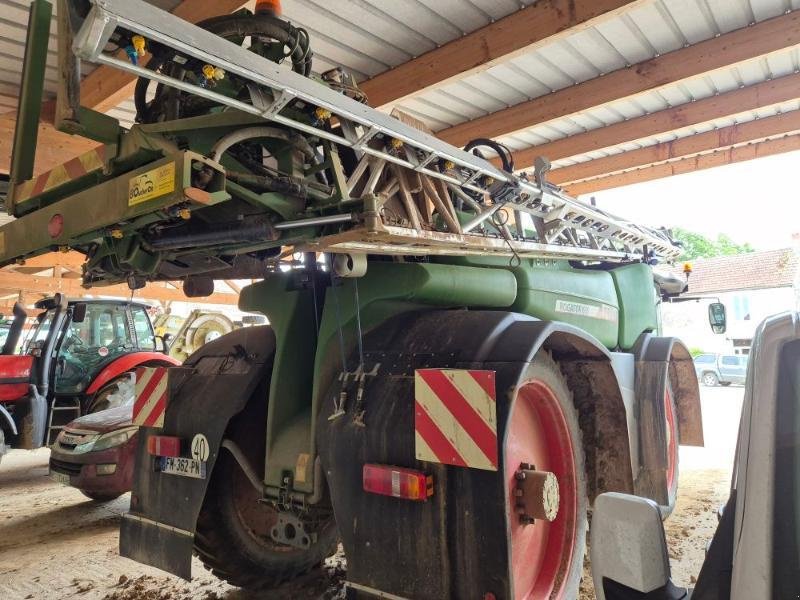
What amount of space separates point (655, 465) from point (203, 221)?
11.3ft

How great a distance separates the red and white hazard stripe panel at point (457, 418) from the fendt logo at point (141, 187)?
3.95 ft

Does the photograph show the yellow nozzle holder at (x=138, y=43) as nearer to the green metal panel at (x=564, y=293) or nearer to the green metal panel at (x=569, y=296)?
the green metal panel at (x=564, y=293)

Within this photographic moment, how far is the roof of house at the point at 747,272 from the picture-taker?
71.1ft

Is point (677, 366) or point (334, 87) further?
point (677, 366)

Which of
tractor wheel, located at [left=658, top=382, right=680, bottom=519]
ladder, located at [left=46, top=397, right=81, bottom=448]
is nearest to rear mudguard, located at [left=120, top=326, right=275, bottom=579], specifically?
tractor wheel, located at [left=658, top=382, right=680, bottom=519]

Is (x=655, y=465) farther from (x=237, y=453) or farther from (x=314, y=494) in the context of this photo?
(x=237, y=453)

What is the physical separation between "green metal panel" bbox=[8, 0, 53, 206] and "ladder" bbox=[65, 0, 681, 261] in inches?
33.7

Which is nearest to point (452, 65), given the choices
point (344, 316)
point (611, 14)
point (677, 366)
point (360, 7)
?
point (360, 7)

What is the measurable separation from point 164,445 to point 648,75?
4482 mm

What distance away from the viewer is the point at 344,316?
2842mm

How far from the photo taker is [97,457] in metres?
5.04

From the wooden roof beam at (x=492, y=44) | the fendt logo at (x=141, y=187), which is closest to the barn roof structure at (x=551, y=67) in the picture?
the wooden roof beam at (x=492, y=44)

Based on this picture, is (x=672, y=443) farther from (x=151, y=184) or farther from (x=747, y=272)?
(x=747, y=272)

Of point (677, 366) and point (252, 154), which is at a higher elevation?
point (252, 154)
